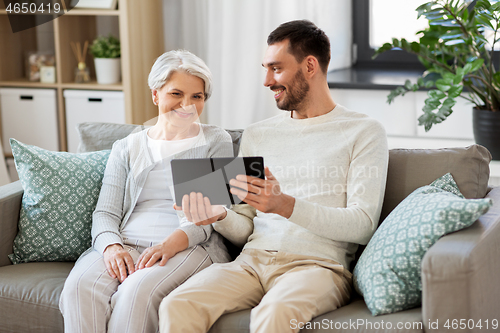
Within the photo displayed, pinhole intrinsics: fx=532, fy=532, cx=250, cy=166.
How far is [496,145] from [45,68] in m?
2.34

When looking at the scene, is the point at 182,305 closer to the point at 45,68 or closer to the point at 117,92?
the point at 117,92

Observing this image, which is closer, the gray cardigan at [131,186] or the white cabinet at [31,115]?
the gray cardigan at [131,186]

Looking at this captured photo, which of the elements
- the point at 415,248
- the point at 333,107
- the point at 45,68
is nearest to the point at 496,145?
the point at 333,107

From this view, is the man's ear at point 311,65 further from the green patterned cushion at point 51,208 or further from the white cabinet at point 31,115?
the white cabinet at point 31,115

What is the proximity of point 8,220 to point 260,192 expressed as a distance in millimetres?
867

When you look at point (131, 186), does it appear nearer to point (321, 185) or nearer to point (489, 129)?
point (321, 185)

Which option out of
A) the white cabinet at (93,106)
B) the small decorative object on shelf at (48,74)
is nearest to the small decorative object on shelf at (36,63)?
the small decorative object on shelf at (48,74)

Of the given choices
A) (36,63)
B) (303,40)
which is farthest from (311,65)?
(36,63)

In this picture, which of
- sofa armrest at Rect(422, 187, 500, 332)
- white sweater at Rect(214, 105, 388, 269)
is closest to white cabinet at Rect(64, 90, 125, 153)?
white sweater at Rect(214, 105, 388, 269)

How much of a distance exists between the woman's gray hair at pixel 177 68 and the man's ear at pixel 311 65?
0.97 ft

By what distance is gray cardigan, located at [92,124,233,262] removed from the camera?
1.54 metres

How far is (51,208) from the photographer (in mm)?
1655

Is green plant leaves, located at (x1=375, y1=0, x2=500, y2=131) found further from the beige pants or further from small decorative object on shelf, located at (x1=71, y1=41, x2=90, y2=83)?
small decorative object on shelf, located at (x1=71, y1=41, x2=90, y2=83)

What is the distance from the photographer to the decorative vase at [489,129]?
212cm
